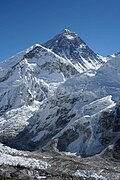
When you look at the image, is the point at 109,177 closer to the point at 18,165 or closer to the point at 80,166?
the point at 80,166

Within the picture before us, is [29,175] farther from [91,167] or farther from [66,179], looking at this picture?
[91,167]

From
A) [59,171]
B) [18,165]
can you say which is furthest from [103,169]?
[18,165]

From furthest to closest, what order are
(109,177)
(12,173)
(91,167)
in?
1. (91,167)
2. (109,177)
3. (12,173)

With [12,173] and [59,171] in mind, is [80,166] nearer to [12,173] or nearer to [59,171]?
[59,171]

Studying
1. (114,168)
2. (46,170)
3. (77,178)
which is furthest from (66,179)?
(114,168)

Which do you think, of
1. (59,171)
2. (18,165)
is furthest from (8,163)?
(59,171)

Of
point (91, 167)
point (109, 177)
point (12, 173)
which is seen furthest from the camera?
point (91, 167)

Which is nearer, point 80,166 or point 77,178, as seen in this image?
point 77,178

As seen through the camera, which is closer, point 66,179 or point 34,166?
point 66,179
